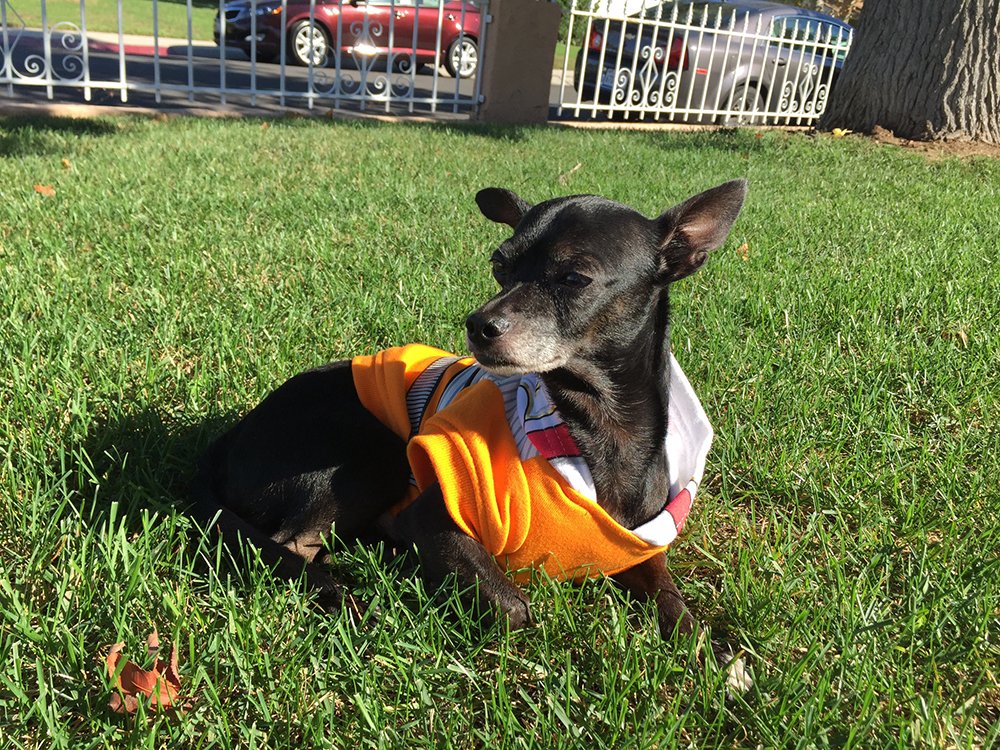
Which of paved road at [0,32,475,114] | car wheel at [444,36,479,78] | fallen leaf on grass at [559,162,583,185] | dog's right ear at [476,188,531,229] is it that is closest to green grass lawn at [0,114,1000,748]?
dog's right ear at [476,188,531,229]

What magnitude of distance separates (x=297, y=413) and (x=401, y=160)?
5.61 meters

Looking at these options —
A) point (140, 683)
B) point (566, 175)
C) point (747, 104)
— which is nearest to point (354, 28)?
point (747, 104)

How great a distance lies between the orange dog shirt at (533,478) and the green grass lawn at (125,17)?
20.6 meters

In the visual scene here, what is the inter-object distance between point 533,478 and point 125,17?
28291 mm

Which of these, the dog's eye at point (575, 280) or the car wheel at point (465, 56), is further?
the car wheel at point (465, 56)

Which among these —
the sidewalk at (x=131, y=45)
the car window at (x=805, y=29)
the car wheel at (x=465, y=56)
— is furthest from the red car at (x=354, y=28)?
the car window at (x=805, y=29)

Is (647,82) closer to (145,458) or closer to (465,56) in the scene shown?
(465,56)

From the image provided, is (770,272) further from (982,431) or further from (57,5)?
(57,5)

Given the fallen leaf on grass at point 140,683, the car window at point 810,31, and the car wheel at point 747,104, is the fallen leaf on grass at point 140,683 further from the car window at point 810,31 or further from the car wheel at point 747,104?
the car window at point 810,31

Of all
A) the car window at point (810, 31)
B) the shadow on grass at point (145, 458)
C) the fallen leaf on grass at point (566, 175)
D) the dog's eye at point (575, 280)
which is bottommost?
the fallen leaf on grass at point (566, 175)

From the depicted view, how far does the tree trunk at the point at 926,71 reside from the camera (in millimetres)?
8562

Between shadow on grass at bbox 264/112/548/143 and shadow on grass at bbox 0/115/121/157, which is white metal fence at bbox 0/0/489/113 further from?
shadow on grass at bbox 0/115/121/157

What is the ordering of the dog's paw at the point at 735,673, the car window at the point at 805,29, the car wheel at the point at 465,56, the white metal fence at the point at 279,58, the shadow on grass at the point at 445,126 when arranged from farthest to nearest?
the car wheel at the point at 465,56 → the car window at the point at 805,29 → the white metal fence at the point at 279,58 → the shadow on grass at the point at 445,126 → the dog's paw at the point at 735,673

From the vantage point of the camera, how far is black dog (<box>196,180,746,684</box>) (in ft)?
6.32
